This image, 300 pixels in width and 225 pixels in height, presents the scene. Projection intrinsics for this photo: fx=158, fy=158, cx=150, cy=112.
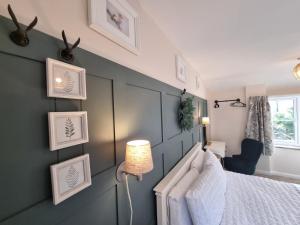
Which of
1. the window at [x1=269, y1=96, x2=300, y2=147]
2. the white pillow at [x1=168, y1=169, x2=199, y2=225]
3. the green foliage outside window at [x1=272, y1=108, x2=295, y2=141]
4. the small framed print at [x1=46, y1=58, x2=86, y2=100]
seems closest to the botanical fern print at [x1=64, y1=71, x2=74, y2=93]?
the small framed print at [x1=46, y1=58, x2=86, y2=100]

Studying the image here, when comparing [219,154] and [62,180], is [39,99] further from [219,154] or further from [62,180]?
[219,154]

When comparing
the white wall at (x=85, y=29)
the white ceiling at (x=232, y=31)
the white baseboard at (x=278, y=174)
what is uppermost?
the white ceiling at (x=232, y=31)

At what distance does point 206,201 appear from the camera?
4.06ft

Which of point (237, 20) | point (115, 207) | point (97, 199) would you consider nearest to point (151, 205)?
point (115, 207)

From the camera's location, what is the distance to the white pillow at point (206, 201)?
1.19m

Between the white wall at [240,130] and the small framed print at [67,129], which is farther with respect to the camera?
the white wall at [240,130]

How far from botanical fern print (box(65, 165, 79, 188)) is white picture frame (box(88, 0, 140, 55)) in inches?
25.9

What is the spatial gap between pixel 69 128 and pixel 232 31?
5.99ft

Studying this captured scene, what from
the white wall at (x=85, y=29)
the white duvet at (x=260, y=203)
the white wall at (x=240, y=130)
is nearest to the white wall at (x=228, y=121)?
the white wall at (x=240, y=130)

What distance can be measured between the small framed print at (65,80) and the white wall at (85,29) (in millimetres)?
122

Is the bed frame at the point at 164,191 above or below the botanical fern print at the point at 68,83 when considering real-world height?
below

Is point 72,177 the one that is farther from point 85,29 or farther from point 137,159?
point 85,29

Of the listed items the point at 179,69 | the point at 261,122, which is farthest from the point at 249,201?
the point at 261,122

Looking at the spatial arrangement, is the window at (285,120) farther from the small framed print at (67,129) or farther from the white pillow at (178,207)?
the small framed print at (67,129)
